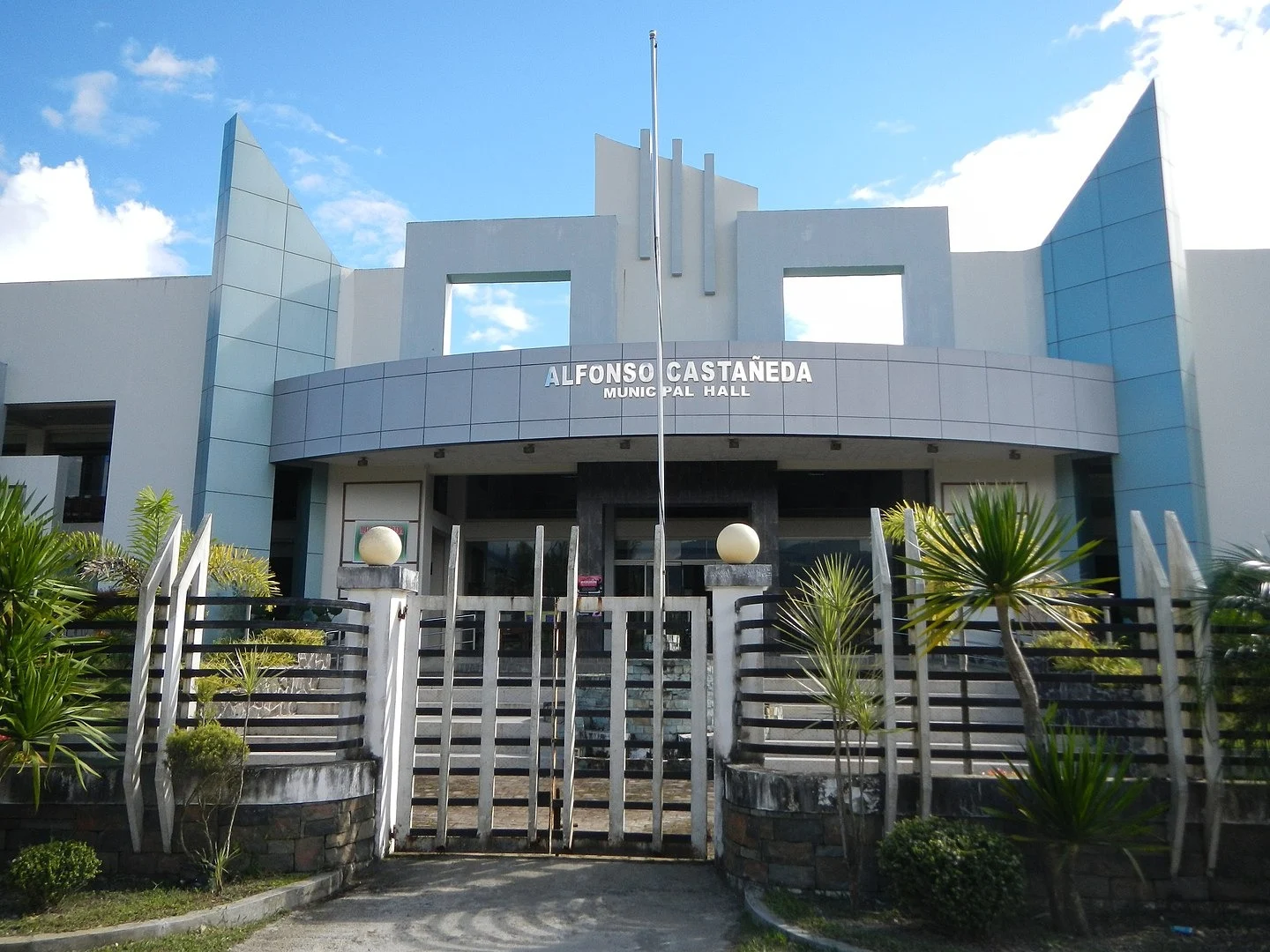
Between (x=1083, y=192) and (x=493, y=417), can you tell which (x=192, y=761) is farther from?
(x=1083, y=192)

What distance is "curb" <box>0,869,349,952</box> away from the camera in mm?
5992

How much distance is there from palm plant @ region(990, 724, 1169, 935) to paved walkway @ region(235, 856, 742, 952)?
2050mm

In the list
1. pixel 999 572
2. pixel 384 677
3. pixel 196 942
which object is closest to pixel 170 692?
pixel 384 677

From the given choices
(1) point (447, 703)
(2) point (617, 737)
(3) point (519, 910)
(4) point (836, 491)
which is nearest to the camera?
(3) point (519, 910)

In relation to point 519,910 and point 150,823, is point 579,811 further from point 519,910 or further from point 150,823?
point 150,823

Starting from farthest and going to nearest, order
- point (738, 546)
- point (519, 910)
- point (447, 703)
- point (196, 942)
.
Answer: point (447, 703)
point (738, 546)
point (519, 910)
point (196, 942)

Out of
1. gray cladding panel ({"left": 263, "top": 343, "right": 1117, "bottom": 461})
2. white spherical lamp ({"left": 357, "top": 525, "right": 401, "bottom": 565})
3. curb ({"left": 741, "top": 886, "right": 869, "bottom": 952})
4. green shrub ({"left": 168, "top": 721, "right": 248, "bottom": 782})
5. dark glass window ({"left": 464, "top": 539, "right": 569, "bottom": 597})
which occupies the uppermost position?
gray cladding panel ({"left": 263, "top": 343, "right": 1117, "bottom": 461})

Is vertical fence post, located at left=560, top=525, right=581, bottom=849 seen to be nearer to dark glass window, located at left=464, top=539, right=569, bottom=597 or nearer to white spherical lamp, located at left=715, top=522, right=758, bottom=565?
white spherical lamp, located at left=715, top=522, right=758, bottom=565

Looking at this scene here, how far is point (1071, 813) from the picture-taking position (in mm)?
6090

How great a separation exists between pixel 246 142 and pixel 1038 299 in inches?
639

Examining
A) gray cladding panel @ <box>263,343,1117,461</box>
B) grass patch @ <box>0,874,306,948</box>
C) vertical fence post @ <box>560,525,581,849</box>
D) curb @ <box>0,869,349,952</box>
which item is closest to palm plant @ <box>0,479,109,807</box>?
grass patch @ <box>0,874,306,948</box>

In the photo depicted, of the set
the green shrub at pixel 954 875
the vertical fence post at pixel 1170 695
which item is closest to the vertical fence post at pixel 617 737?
the green shrub at pixel 954 875

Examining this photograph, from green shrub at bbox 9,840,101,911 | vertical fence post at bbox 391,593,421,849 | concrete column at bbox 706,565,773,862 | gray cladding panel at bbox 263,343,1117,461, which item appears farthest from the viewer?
gray cladding panel at bbox 263,343,1117,461

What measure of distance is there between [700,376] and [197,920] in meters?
12.2
